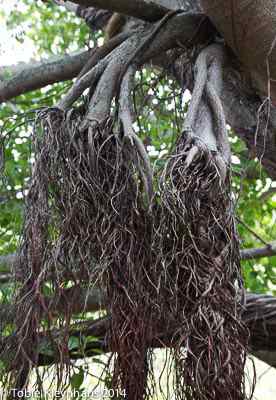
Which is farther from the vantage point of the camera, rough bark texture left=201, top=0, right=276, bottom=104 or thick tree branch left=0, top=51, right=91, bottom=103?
thick tree branch left=0, top=51, right=91, bottom=103

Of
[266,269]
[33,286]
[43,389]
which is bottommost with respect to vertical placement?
[266,269]

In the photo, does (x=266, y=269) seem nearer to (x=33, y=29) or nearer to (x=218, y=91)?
(x=218, y=91)

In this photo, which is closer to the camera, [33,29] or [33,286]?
[33,286]

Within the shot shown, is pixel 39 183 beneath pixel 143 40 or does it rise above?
beneath

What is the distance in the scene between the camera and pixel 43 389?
36.5 inches

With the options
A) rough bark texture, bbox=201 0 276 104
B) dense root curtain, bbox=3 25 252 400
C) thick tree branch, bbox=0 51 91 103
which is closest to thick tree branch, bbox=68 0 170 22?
rough bark texture, bbox=201 0 276 104

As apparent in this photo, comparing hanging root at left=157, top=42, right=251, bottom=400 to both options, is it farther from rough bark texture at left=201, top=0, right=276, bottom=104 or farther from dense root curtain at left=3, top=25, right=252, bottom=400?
rough bark texture at left=201, top=0, right=276, bottom=104

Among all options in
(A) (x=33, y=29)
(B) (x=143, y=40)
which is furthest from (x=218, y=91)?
(A) (x=33, y=29)

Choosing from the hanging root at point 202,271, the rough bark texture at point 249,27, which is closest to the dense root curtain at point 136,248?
the hanging root at point 202,271

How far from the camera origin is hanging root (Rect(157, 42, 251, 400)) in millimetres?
828

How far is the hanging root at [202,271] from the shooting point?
2.72ft

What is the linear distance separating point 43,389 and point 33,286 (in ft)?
0.47

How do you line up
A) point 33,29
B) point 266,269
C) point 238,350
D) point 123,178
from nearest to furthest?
point 238,350, point 123,178, point 266,269, point 33,29

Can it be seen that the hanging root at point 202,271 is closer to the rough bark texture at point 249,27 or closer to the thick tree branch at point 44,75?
the rough bark texture at point 249,27
